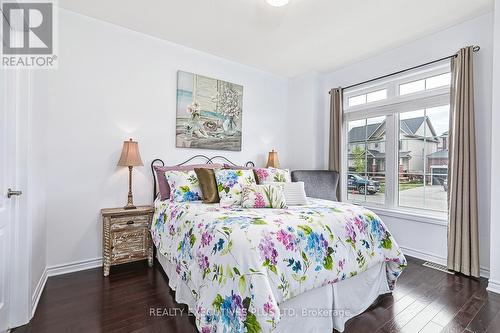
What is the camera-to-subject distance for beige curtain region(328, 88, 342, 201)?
12.9ft

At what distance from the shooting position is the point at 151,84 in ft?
10.0

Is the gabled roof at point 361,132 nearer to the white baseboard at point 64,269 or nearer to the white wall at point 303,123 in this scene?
the white wall at point 303,123

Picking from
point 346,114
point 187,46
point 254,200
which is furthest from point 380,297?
point 187,46

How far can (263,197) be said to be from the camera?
7.56 feet

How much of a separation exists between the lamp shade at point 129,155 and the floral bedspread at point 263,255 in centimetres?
86

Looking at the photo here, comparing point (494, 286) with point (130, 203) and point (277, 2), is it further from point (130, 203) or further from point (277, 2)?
point (130, 203)

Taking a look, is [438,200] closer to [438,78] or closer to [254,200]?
[438,78]

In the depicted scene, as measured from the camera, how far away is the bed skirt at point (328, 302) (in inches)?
61.4

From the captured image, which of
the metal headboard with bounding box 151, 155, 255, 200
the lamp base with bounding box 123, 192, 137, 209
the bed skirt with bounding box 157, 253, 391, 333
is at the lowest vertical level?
the bed skirt with bounding box 157, 253, 391, 333

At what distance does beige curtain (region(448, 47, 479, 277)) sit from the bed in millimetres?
1016

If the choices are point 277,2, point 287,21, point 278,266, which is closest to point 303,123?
point 287,21

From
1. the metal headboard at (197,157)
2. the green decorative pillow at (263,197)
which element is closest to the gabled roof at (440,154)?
the green decorative pillow at (263,197)

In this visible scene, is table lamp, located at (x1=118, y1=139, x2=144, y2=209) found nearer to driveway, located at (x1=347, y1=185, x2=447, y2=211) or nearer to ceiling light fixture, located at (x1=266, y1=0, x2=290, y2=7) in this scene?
ceiling light fixture, located at (x1=266, y1=0, x2=290, y2=7)

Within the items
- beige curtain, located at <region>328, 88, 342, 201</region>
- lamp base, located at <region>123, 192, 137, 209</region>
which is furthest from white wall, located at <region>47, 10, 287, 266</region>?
beige curtain, located at <region>328, 88, 342, 201</region>
